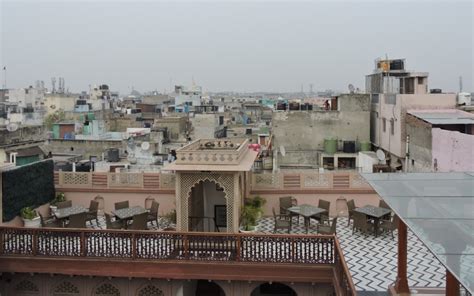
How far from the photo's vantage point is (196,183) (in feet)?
41.6

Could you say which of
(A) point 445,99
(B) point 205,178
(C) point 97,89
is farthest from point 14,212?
(C) point 97,89

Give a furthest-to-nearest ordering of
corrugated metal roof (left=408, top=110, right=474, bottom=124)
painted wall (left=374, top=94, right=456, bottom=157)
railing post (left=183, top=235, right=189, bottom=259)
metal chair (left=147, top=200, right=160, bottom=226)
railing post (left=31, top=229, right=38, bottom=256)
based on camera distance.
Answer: painted wall (left=374, top=94, right=456, bottom=157) → corrugated metal roof (left=408, top=110, right=474, bottom=124) → metal chair (left=147, top=200, right=160, bottom=226) → railing post (left=31, top=229, right=38, bottom=256) → railing post (left=183, top=235, right=189, bottom=259)

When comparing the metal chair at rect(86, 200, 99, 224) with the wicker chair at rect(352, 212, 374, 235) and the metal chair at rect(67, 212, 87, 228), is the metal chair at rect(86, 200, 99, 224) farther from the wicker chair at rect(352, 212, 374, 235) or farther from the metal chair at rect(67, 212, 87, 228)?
the wicker chair at rect(352, 212, 374, 235)

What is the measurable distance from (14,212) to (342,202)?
9947mm

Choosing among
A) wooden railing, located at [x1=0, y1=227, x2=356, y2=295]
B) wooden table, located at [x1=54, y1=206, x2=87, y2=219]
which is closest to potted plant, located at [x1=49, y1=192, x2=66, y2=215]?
wooden table, located at [x1=54, y1=206, x2=87, y2=219]

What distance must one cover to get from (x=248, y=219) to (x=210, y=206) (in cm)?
160

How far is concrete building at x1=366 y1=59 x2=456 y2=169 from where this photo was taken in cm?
2072

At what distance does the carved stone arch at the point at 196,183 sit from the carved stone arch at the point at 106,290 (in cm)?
222

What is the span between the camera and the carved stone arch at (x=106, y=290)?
12.2 meters

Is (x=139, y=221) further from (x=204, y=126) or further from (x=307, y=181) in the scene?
(x=204, y=126)

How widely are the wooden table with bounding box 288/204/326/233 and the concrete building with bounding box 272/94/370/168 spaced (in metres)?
11.4

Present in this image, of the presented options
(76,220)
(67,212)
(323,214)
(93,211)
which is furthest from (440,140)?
(67,212)

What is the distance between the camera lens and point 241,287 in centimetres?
1180

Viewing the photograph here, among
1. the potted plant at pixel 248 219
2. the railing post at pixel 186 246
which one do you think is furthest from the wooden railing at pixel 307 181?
the railing post at pixel 186 246
